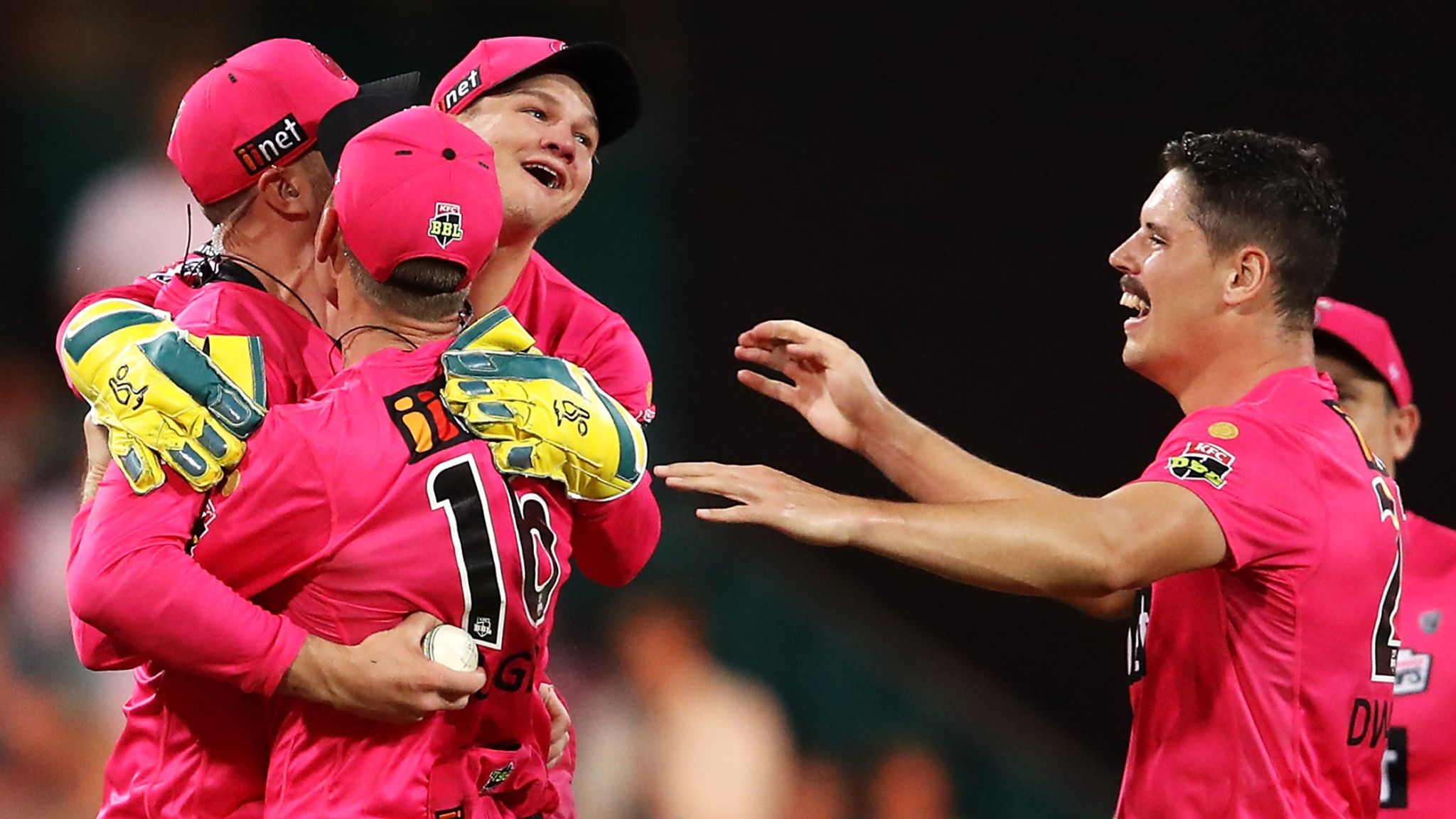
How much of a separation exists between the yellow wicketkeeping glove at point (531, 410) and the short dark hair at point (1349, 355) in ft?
6.97

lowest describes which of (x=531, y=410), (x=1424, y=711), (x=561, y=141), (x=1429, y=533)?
(x=1424, y=711)

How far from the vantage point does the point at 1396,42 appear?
21.6 feet

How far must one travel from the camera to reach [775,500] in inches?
85.0

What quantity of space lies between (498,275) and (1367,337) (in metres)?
2.02

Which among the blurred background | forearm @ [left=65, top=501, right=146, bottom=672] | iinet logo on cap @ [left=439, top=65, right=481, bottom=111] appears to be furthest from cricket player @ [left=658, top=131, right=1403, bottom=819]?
the blurred background

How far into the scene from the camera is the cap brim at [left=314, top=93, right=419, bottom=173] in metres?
2.25

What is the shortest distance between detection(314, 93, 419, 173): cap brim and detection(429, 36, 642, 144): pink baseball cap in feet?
0.91

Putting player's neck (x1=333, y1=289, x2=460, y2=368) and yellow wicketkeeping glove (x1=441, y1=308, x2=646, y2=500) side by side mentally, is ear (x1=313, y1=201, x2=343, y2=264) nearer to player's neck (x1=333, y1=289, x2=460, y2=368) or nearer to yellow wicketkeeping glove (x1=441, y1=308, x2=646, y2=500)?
player's neck (x1=333, y1=289, x2=460, y2=368)

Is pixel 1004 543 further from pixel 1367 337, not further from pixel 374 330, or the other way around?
pixel 1367 337

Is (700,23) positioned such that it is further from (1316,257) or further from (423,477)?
(423,477)

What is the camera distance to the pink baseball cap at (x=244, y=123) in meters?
2.27

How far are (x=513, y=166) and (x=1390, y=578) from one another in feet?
4.96

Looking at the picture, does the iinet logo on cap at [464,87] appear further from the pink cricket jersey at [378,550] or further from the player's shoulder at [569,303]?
the pink cricket jersey at [378,550]

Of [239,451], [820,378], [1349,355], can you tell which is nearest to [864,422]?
[820,378]
